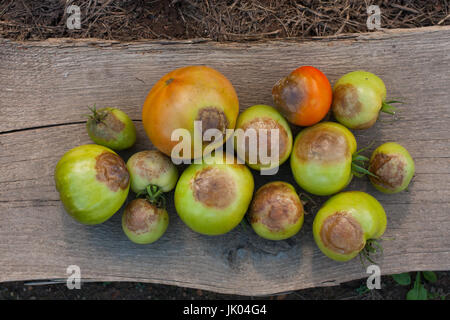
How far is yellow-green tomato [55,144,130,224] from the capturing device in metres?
1.72

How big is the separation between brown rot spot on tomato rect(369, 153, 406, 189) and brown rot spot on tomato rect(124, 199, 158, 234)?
1.21 m

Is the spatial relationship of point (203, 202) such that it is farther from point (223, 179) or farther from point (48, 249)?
point (48, 249)

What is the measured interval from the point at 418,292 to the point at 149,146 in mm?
2308

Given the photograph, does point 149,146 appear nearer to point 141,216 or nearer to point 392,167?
point 141,216

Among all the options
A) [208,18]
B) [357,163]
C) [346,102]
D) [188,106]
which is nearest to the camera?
[188,106]

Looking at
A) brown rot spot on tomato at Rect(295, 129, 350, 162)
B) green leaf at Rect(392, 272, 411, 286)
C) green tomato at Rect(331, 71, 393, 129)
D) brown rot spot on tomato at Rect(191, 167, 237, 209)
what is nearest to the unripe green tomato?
green tomato at Rect(331, 71, 393, 129)

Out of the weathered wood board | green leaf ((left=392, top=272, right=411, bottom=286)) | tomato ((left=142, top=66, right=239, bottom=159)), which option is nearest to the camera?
tomato ((left=142, top=66, right=239, bottom=159))

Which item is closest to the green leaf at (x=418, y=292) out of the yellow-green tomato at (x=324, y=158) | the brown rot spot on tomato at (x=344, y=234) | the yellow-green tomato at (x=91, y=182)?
the brown rot spot on tomato at (x=344, y=234)

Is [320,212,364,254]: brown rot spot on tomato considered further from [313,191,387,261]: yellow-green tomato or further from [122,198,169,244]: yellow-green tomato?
[122,198,169,244]: yellow-green tomato

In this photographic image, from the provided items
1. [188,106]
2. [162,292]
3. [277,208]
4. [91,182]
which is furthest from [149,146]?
[162,292]

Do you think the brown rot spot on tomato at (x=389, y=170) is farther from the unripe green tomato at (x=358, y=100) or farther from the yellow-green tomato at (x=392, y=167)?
the unripe green tomato at (x=358, y=100)

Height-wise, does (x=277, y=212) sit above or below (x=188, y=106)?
below

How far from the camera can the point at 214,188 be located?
172cm

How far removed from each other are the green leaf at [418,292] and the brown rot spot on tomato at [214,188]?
1.87 m
